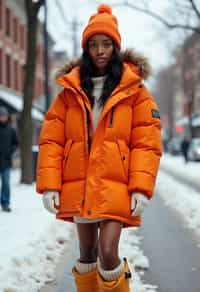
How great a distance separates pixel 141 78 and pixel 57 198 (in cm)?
100

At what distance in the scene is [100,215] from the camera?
2994mm

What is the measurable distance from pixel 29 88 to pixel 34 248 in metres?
9.04

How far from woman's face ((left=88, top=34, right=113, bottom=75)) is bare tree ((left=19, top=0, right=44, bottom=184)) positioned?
36.2ft

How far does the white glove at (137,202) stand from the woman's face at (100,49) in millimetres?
930

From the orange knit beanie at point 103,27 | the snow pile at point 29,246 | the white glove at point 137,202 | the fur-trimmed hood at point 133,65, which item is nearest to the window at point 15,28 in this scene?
the snow pile at point 29,246

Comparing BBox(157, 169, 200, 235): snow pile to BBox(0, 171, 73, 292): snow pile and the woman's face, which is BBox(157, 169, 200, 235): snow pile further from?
the woman's face

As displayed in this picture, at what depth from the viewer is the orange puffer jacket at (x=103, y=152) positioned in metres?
3.04

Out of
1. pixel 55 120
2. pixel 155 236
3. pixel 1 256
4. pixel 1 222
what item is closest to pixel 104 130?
pixel 55 120

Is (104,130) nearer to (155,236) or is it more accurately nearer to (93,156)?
(93,156)

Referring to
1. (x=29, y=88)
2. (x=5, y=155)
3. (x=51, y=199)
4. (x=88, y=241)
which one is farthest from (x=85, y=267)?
(x=29, y=88)

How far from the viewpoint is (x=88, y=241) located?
3328mm

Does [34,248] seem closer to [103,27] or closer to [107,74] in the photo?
[107,74]

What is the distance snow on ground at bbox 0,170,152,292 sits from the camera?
14.9 feet

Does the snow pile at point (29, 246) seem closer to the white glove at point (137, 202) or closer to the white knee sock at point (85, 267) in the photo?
the white knee sock at point (85, 267)
